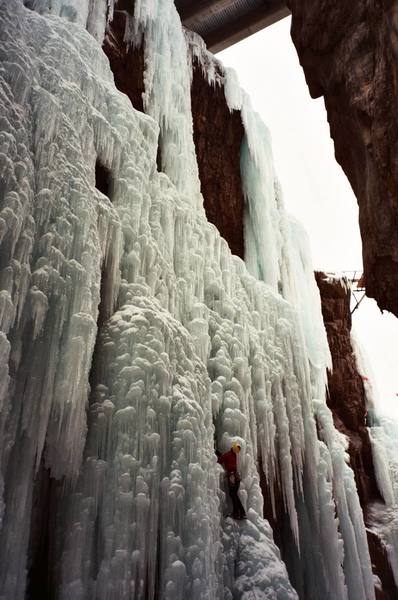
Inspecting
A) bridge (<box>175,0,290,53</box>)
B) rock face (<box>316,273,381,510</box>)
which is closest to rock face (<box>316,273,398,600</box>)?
rock face (<box>316,273,381,510</box>)

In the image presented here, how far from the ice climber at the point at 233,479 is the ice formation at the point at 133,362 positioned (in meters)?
0.12

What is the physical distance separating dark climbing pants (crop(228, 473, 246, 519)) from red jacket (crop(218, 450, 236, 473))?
0.07m

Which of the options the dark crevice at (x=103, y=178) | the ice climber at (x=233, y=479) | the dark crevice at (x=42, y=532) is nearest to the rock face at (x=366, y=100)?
the ice climber at (x=233, y=479)

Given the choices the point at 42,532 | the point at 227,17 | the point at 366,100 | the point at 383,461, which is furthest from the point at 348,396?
the point at 42,532

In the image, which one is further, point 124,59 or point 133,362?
point 124,59

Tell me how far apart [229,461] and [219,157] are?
546 centimetres

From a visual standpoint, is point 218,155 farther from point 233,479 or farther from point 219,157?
point 233,479

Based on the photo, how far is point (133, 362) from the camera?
4.54 m

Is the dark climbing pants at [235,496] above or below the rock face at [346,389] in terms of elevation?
below

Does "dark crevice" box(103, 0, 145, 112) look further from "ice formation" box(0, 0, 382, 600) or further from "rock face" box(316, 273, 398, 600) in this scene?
"rock face" box(316, 273, 398, 600)

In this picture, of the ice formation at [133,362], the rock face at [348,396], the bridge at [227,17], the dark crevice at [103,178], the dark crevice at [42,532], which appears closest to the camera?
the ice formation at [133,362]

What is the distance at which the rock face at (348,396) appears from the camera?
11.1m

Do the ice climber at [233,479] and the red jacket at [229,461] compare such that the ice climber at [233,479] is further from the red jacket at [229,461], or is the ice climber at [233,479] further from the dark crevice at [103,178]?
the dark crevice at [103,178]

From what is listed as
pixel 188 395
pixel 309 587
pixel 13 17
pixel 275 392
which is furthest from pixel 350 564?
pixel 13 17
